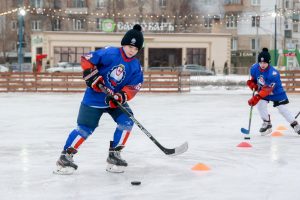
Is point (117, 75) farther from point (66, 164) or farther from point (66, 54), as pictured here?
point (66, 54)

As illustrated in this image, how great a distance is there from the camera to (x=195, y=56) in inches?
2012

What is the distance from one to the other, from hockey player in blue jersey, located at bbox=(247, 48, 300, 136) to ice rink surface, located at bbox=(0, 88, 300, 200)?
0.39 meters

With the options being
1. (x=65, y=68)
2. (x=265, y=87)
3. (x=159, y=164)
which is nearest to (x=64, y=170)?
(x=159, y=164)

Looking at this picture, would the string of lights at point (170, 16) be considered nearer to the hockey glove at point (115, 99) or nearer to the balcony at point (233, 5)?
the balcony at point (233, 5)

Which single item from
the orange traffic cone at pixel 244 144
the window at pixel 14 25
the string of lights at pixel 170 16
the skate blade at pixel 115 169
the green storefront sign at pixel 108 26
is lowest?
the orange traffic cone at pixel 244 144

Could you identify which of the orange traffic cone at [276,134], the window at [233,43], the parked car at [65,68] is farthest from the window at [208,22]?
the orange traffic cone at [276,134]

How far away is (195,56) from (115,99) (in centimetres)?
4511

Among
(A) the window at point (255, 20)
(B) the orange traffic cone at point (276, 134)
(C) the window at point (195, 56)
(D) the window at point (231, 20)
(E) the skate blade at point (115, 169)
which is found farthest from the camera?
(D) the window at point (231, 20)

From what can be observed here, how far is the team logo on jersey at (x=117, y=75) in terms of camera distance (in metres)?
6.42

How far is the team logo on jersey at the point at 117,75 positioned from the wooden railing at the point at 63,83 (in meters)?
19.8

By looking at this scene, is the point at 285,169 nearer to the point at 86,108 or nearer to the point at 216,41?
the point at 86,108

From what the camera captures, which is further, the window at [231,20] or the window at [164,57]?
the window at [231,20]

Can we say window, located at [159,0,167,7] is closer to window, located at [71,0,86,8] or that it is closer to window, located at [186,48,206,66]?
window, located at [71,0,86,8]

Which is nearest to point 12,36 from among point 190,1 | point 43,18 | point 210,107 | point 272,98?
point 43,18
